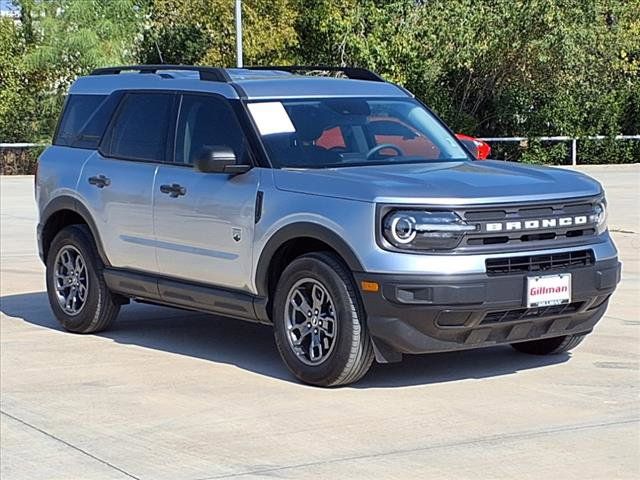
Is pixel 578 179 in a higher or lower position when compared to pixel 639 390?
higher

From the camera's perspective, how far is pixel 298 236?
27.1 ft

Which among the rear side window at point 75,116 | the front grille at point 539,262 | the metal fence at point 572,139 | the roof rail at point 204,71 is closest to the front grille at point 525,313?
the front grille at point 539,262

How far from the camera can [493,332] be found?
26.2 ft

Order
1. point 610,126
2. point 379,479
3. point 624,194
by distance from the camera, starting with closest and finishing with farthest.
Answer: point 379,479, point 624,194, point 610,126

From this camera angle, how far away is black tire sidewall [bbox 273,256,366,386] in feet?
26.0

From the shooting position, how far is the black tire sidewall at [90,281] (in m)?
10.1

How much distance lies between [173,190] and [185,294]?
697 millimetres

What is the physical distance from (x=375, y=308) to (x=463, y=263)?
556 mm

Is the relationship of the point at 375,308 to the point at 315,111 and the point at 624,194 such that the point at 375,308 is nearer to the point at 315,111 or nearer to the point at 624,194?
the point at 315,111

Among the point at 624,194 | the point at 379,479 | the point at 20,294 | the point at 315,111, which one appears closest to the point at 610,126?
the point at 624,194

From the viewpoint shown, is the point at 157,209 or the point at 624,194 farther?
the point at 624,194

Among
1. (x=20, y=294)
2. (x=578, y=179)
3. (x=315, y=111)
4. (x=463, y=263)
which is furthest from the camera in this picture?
(x=20, y=294)

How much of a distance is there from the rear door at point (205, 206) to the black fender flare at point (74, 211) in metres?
0.78

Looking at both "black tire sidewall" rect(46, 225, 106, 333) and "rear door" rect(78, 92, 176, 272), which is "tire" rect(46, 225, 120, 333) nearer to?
"black tire sidewall" rect(46, 225, 106, 333)
